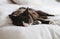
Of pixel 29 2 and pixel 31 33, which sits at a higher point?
pixel 29 2

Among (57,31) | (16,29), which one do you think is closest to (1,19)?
(16,29)

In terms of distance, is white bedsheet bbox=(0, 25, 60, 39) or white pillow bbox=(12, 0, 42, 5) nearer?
white bedsheet bbox=(0, 25, 60, 39)

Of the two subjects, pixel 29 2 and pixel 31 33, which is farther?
pixel 29 2

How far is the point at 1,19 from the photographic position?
5.15 ft

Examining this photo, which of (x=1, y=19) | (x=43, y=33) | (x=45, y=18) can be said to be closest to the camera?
(x=43, y=33)

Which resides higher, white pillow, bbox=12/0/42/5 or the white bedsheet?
white pillow, bbox=12/0/42/5

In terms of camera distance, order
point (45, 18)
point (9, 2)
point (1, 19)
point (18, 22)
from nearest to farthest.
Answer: point (18, 22), point (1, 19), point (45, 18), point (9, 2)

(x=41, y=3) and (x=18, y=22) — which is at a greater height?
(x=41, y=3)

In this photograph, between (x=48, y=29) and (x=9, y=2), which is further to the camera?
(x=9, y=2)

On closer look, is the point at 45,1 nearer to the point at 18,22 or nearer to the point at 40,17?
the point at 40,17

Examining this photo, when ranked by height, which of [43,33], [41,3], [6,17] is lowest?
[43,33]

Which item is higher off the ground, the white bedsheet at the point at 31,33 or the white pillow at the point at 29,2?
the white pillow at the point at 29,2

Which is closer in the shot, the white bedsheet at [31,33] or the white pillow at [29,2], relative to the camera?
the white bedsheet at [31,33]

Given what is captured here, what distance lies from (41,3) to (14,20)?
4.17 feet
